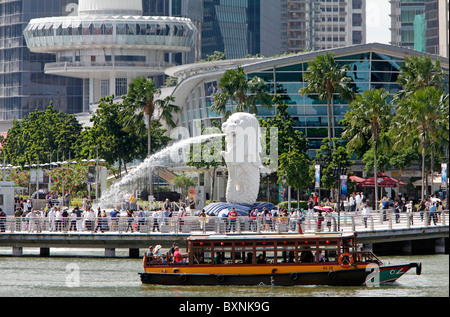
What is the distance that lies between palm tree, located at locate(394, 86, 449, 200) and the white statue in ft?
51.9

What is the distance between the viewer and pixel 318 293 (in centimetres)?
4350

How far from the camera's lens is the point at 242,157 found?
60.1 meters

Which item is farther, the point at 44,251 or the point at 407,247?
the point at 407,247

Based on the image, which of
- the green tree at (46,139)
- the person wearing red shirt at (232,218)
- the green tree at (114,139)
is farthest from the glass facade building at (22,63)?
the person wearing red shirt at (232,218)

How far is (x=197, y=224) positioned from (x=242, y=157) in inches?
222

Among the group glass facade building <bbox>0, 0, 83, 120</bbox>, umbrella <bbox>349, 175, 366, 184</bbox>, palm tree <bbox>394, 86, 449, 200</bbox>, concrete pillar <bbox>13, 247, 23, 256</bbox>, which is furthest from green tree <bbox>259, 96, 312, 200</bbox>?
glass facade building <bbox>0, 0, 83, 120</bbox>

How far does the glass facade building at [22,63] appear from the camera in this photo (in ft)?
609

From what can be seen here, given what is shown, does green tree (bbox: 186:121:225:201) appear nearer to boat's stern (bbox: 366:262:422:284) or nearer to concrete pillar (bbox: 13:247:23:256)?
concrete pillar (bbox: 13:247:23:256)

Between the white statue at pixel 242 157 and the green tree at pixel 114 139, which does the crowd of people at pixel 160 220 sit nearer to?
the white statue at pixel 242 157

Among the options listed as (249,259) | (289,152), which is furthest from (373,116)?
(249,259)

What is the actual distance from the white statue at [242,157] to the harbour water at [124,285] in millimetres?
8217

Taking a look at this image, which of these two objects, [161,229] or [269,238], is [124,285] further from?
[161,229]
